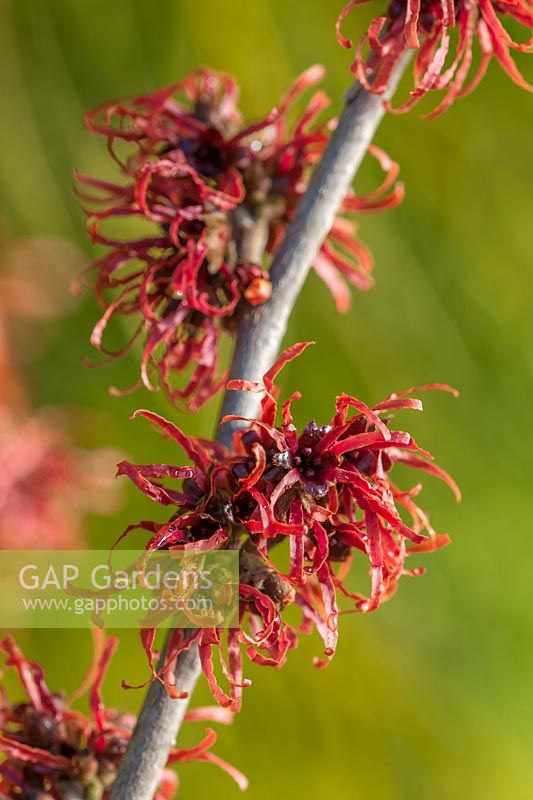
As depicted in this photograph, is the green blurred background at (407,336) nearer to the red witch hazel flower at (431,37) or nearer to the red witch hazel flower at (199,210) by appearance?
the red witch hazel flower at (199,210)

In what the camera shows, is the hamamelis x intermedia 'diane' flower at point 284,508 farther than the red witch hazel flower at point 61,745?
No

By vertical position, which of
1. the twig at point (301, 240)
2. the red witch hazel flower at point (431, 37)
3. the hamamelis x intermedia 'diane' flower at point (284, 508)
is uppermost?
the red witch hazel flower at point (431, 37)

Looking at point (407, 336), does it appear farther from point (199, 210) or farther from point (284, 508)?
point (284, 508)

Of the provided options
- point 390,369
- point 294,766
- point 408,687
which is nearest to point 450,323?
point 390,369

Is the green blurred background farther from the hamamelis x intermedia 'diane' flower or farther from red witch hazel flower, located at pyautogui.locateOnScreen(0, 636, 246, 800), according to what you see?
the hamamelis x intermedia 'diane' flower

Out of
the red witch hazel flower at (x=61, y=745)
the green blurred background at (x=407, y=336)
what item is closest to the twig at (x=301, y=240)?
the red witch hazel flower at (x=61, y=745)

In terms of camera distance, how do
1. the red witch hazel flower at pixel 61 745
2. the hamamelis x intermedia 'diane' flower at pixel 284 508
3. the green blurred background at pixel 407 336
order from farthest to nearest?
the green blurred background at pixel 407 336, the red witch hazel flower at pixel 61 745, the hamamelis x intermedia 'diane' flower at pixel 284 508
